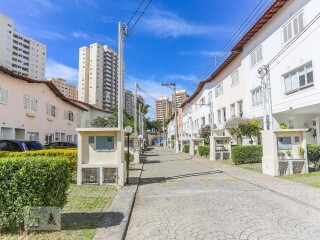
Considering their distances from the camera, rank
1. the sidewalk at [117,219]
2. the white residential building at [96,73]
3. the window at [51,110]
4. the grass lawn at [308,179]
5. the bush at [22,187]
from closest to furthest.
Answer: the bush at [22,187] < the sidewalk at [117,219] < the grass lawn at [308,179] < the window at [51,110] < the white residential building at [96,73]

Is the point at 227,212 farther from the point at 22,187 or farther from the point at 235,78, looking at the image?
the point at 235,78

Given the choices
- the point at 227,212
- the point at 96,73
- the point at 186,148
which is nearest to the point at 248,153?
the point at 227,212

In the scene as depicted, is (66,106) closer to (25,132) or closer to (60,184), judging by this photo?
(25,132)

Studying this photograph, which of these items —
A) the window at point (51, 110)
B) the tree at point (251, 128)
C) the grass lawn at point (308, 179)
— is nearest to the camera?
the grass lawn at point (308, 179)

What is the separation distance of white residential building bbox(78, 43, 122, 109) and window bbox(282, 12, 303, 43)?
220 feet

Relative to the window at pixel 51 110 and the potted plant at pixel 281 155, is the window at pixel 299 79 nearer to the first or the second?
the potted plant at pixel 281 155

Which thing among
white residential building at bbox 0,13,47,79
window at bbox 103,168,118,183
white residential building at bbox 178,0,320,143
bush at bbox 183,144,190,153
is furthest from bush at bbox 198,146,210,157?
white residential building at bbox 0,13,47,79

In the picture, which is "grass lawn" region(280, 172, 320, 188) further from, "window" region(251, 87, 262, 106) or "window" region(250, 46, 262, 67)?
"window" region(250, 46, 262, 67)

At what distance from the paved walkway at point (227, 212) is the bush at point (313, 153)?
4.21m

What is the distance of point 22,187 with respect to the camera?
15.8 feet

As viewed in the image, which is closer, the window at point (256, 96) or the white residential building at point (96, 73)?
the window at point (256, 96)

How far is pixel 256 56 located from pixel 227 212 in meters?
19.1

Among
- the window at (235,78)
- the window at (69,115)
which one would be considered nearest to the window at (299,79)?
the window at (235,78)

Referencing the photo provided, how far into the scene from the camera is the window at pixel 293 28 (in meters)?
16.7
